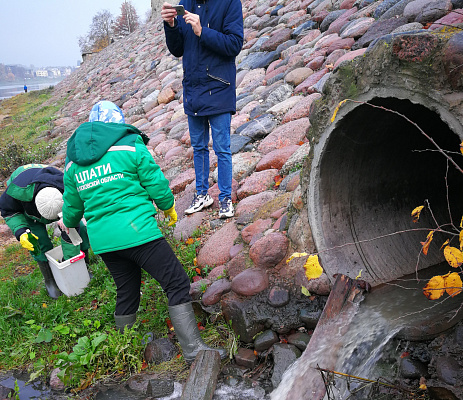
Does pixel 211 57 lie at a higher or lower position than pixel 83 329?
higher

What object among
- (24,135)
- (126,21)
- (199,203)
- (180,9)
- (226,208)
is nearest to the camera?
(180,9)

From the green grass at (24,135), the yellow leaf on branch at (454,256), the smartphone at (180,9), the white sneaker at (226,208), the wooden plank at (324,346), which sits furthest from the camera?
the green grass at (24,135)

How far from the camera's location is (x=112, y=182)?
293 cm

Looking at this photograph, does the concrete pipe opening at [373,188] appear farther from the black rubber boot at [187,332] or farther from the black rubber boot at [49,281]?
the black rubber boot at [49,281]

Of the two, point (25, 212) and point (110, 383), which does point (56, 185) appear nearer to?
point (25, 212)

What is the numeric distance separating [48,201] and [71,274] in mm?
724

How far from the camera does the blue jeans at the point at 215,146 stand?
3953 mm

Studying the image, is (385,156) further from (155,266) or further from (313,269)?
(155,266)

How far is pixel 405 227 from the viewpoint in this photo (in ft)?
11.9

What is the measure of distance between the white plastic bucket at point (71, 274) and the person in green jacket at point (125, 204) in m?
1.07

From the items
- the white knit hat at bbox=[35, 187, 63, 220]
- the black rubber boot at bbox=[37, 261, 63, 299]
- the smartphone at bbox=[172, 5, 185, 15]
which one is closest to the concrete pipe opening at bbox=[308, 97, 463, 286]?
the smartphone at bbox=[172, 5, 185, 15]

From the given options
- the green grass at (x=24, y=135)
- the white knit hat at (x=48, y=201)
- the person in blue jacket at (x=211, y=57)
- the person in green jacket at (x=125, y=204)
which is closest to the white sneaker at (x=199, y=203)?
the person in blue jacket at (x=211, y=57)

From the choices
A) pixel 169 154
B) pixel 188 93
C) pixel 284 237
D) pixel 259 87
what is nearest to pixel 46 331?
pixel 284 237

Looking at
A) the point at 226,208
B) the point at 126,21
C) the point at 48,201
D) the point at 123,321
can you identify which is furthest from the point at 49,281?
the point at 126,21
